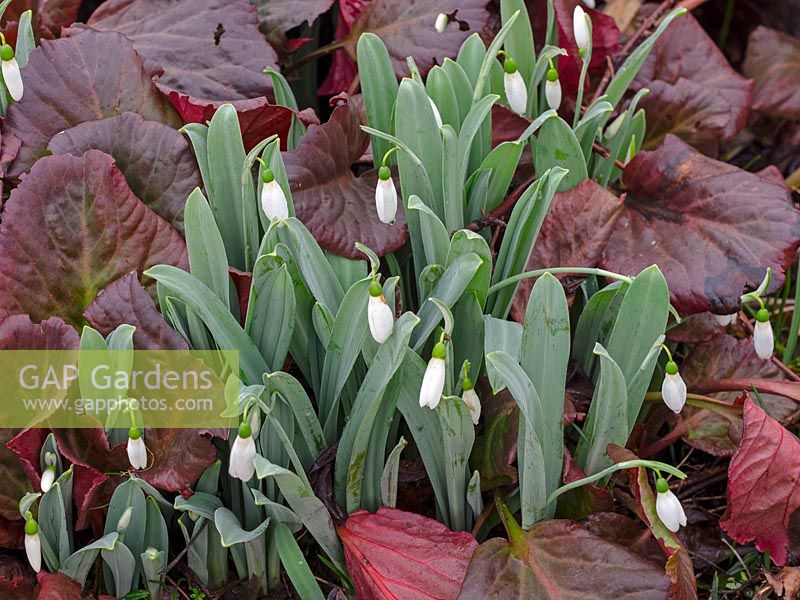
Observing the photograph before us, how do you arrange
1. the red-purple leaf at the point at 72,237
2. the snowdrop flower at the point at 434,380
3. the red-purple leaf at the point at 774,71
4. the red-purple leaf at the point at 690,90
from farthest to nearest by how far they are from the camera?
the red-purple leaf at the point at 774,71, the red-purple leaf at the point at 690,90, the red-purple leaf at the point at 72,237, the snowdrop flower at the point at 434,380

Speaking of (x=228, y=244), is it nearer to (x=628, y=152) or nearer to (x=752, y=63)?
(x=628, y=152)

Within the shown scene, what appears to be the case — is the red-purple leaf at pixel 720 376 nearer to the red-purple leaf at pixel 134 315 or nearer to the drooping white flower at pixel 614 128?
the drooping white flower at pixel 614 128

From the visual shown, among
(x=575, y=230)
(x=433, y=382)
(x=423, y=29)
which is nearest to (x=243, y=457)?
(x=433, y=382)

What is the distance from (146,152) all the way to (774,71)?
179cm

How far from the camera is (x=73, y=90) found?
1.74 metres

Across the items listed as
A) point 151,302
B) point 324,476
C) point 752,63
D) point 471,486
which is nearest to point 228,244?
point 151,302

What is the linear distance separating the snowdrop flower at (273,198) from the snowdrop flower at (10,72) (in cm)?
52

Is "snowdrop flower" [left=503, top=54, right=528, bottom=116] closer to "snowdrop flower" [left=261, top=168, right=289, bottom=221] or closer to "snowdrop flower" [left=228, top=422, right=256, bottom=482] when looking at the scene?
"snowdrop flower" [left=261, top=168, right=289, bottom=221]

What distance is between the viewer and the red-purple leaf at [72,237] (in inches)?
60.6

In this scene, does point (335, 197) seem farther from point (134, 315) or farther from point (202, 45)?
point (202, 45)

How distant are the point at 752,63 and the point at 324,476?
6.07 feet

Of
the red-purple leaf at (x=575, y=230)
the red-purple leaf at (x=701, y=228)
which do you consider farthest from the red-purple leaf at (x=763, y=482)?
the red-purple leaf at (x=575, y=230)

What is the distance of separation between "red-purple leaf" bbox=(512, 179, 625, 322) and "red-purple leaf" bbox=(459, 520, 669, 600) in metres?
0.40

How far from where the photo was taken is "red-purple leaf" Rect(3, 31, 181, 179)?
1.71 meters
